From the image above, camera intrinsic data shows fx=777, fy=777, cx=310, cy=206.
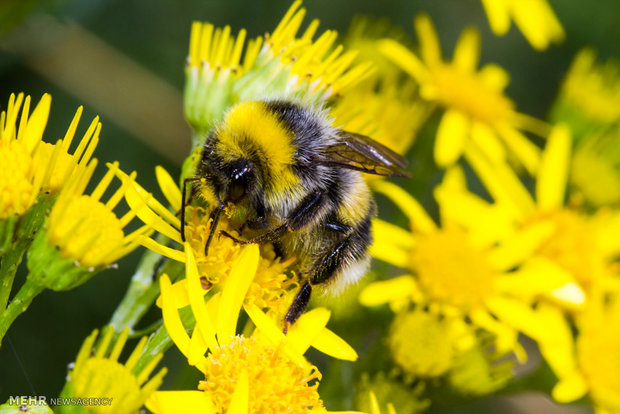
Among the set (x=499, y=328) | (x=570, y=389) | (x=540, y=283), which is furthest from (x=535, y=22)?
(x=570, y=389)

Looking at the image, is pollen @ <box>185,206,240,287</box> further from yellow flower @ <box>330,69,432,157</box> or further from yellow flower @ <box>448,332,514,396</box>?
yellow flower @ <box>448,332,514,396</box>

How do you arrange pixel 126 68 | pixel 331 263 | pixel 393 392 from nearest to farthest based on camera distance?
1. pixel 331 263
2. pixel 393 392
3. pixel 126 68

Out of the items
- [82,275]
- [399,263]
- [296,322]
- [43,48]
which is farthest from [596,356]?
[43,48]

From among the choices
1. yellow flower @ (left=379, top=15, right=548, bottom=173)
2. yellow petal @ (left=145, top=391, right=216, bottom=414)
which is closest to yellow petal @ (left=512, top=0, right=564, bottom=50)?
yellow flower @ (left=379, top=15, right=548, bottom=173)

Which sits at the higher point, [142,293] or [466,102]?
[466,102]

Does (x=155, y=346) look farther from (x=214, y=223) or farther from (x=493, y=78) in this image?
(x=493, y=78)

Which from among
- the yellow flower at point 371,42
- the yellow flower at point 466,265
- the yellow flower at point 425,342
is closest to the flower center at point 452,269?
the yellow flower at point 466,265
